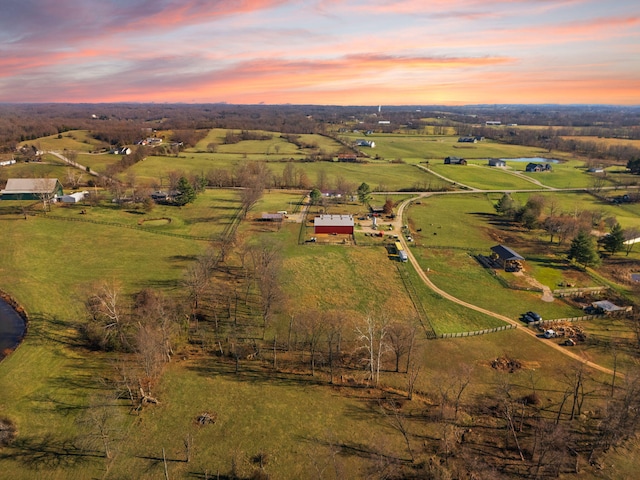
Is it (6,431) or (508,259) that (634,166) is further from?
(6,431)

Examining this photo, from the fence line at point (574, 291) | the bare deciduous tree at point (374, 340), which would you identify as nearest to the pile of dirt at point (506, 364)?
the bare deciduous tree at point (374, 340)

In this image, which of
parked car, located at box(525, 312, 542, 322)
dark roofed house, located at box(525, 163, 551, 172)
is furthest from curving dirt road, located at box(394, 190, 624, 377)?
dark roofed house, located at box(525, 163, 551, 172)

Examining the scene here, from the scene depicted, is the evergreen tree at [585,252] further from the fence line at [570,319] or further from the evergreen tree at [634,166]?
the evergreen tree at [634,166]

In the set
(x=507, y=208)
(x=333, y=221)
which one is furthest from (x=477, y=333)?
(x=507, y=208)

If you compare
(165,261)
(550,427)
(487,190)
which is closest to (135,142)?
(165,261)

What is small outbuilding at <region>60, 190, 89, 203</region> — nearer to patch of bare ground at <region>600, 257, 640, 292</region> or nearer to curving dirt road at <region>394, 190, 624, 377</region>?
curving dirt road at <region>394, 190, 624, 377</region>
